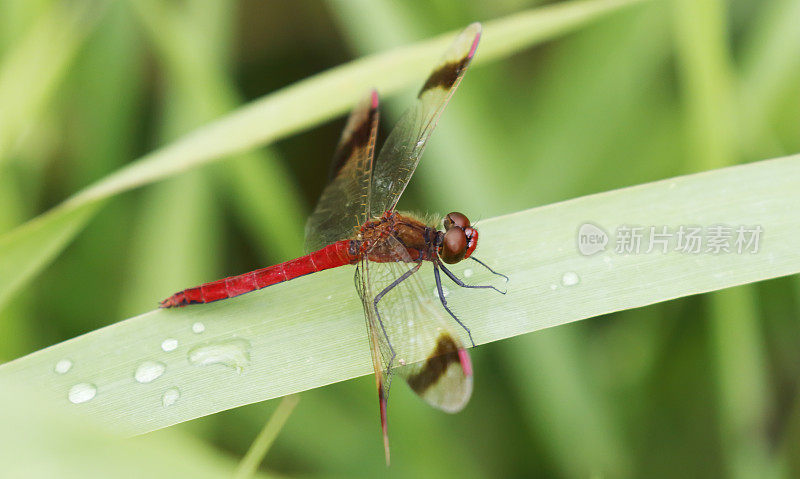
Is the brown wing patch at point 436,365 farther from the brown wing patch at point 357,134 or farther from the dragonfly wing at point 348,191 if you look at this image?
the brown wing patch at point 357,134

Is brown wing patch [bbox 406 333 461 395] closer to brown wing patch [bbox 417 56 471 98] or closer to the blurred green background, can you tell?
the blurred green background

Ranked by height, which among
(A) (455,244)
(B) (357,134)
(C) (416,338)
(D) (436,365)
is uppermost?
(B) (357,134)

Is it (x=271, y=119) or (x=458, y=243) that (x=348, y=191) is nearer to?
(x=271, y=119)

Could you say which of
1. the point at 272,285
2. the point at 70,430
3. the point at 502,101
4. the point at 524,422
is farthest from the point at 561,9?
the point at 70,430

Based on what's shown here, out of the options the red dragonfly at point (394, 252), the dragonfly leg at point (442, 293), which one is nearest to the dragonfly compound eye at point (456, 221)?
the red dragonfly at point (394, 252)

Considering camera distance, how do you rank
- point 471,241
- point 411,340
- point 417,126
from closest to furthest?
point 411,340 < point 471,241 < point 417,126

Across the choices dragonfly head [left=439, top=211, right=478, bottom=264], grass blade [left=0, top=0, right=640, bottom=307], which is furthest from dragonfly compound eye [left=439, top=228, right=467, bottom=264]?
grass blade [left=0, top=0, right=640, bottom=307]

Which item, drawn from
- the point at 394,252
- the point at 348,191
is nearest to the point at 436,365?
the point at 394,252

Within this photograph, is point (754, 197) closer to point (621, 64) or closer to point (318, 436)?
point (621, 64)
